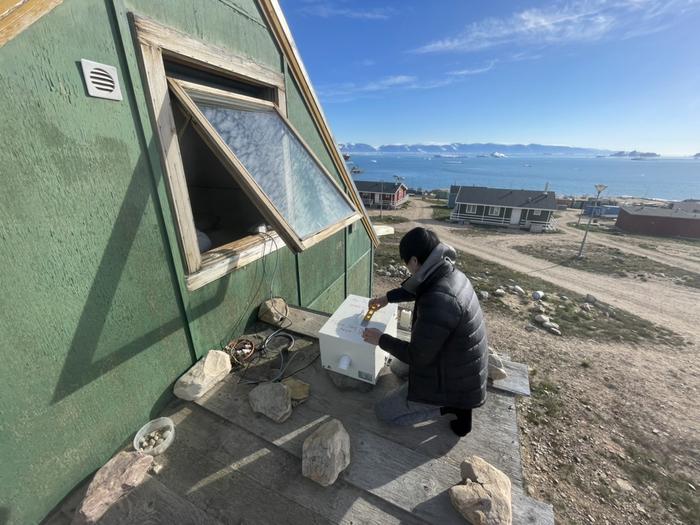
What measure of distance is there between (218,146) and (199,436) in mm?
2663

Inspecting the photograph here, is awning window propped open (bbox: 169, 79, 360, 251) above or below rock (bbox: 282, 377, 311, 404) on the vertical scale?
above

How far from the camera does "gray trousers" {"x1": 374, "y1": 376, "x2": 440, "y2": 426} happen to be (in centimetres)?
265

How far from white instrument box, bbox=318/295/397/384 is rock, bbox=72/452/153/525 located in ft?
5.78

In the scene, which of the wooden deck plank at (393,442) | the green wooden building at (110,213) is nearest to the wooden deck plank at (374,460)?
the wooden deck plank at (393,442)

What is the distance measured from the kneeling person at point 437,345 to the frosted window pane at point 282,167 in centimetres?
124

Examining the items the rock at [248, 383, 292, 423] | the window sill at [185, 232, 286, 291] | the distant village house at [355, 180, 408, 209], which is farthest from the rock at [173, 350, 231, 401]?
the distant village house at [355, 180, 408, 209]

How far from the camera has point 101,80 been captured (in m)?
2.00

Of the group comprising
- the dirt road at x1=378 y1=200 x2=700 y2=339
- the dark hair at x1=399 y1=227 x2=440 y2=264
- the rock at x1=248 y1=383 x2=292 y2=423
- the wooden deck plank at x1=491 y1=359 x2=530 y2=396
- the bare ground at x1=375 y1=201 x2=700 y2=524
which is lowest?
the dirt road at x1=378 y1=200 x2=700 y2=339

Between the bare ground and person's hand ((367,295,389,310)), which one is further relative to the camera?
the bare ground

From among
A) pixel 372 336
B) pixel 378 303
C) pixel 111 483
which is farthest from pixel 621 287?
pixel 111 483

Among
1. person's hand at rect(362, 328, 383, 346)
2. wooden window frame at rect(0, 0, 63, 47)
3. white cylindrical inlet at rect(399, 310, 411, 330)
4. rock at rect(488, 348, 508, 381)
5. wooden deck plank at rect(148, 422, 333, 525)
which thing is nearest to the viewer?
wooden window frame at rect(0, 0, 63, 47)

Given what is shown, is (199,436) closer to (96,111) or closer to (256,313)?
(256,313)

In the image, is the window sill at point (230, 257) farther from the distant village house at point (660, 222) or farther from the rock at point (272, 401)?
the distant village house at point (660, 222)

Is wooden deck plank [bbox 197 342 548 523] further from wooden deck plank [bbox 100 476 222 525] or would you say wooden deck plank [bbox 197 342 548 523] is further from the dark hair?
the dark hair
